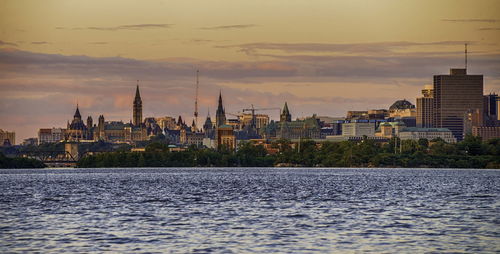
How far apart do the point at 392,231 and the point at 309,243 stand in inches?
308

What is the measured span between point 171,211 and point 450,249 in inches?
1194

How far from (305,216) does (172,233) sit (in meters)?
14.8

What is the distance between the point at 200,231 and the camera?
59.2 metres

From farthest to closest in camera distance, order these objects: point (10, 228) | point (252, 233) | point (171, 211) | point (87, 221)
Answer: point (171, 211) < point (87, 221) < point (10, 228) < point (252, 233)

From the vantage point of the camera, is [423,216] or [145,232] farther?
[423,216]

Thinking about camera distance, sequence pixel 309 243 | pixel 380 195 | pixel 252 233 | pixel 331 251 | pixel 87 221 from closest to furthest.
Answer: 1. pixel 331 251
2. pixel 309 243
3. pixel 252 233
4. pixel 87 221
5. pixel 380 195

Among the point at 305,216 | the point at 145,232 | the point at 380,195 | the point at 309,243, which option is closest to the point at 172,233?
the point at 145,232

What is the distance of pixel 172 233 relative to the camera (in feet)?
191

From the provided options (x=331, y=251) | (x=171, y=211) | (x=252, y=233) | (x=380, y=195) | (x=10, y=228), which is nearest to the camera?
(x=331, y=251)

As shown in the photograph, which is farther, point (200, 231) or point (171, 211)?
point (171, 211)

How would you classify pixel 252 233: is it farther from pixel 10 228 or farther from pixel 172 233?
pixel 10 228

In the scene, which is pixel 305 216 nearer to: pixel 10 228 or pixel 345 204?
pixel 345 204

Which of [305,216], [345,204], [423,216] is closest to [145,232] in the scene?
[305,216]

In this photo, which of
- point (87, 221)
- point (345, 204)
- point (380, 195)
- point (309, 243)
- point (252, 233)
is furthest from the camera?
point (380, 195)
